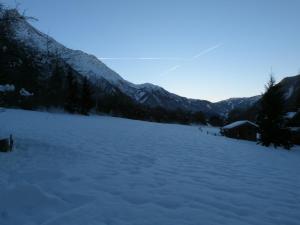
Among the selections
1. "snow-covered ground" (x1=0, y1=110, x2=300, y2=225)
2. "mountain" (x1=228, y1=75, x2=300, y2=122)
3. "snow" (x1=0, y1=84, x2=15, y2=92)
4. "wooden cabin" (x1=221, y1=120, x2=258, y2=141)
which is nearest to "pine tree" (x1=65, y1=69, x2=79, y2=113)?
"wooden cabin" (x1=221, y1=120, x2=258, y2=141)

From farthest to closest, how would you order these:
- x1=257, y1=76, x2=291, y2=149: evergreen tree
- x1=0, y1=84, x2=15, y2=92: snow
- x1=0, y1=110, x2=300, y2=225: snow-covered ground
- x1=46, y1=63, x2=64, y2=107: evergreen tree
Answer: x1=46, y1=63, x2=64, y2=107: evergreen tree, x1=257, y1=76, x2=291, y2=149: evergreen tree, x1=0, y1=84, x2=15, y2=92: snow, x1=0, y1=110, x2=300, y2=225: snow-covered ground

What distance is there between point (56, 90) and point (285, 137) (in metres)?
51.9

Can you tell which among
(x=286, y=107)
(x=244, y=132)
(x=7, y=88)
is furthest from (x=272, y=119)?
(x=286, y=107)

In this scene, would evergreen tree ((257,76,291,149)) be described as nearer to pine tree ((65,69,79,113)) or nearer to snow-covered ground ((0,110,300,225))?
snow-covered ground ((0,110,300,225))

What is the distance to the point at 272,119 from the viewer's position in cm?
2784

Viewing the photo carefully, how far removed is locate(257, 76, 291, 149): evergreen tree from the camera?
26.8 meters

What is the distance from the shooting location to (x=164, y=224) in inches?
171

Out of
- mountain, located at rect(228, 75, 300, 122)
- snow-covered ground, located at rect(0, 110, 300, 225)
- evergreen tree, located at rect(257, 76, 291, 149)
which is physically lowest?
snow-covered ground, located at rect(0, 110, 300, 225)

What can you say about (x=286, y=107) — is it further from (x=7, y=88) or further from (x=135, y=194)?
(x=135, y=194)

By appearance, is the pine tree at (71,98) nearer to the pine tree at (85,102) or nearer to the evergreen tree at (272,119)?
the pine tree at (85,102)

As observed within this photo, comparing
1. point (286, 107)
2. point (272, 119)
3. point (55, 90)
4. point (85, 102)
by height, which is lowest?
point (272, 119)

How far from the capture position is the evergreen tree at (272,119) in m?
26.8

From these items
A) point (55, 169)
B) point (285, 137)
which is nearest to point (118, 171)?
point (55, 169)

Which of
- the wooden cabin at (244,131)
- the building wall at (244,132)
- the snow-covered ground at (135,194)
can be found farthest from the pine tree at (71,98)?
the snow-covered ground at (135,194)
